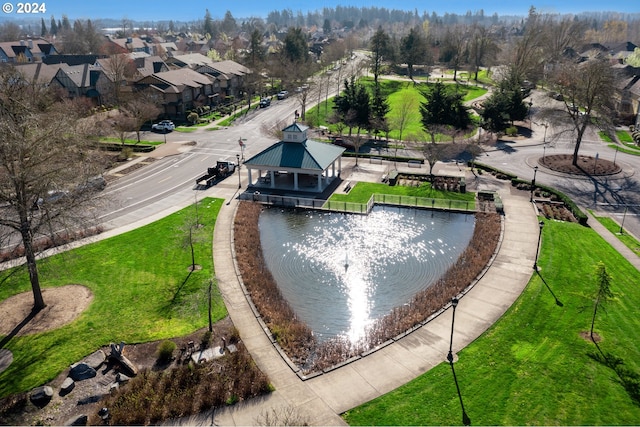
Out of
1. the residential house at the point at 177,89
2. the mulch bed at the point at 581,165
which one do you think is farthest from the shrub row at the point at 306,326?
the residential house at the point at 177,89

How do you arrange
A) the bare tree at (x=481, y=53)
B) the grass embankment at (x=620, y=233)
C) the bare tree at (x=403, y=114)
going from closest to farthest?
the grass embankment at (x=620, y=233) < the bare tree at (x=403, y=114) < the bare tree at (x=481, y=53)

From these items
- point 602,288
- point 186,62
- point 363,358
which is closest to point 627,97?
point 602,288

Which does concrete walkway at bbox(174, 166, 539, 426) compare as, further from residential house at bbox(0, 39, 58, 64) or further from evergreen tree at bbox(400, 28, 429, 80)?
residential house at bbox(0, 39, 58, 64)

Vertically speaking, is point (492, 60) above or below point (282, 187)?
above

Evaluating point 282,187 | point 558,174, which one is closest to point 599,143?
point 558,174

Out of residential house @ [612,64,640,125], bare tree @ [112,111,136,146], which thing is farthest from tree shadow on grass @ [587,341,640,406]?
Answer: residential house @ [612,64,640,125]

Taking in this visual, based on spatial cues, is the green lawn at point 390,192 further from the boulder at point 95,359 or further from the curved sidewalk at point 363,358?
the boulder at point 95,359

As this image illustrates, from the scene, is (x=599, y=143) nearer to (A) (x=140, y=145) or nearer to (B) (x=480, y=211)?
(B) (x=480, y=211)
